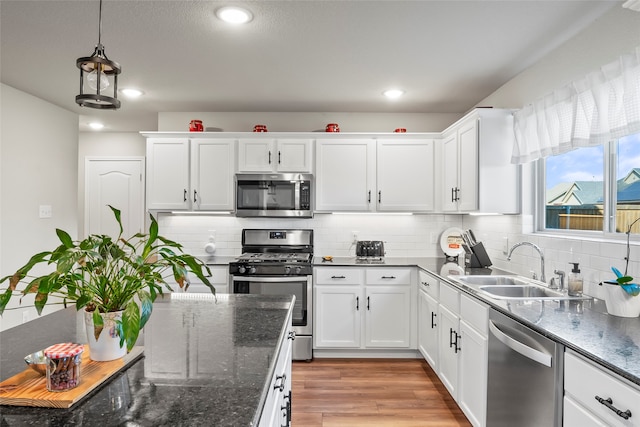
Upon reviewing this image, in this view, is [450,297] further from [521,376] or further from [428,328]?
[521,376]

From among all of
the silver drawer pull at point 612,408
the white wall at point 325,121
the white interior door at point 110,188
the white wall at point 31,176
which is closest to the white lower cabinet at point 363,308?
the white wall at point 325,121

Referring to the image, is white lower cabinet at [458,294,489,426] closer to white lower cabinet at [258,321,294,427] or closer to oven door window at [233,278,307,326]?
white lower cabinet at [258,321,294,427]

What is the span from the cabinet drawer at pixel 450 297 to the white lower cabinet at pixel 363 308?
0.67 metres

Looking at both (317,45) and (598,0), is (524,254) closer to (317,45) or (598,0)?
(598,0)

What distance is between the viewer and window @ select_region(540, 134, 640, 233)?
6.51 ft

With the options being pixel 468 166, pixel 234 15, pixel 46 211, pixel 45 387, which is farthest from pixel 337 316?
pixel 46 211

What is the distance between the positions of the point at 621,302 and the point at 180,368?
182cm

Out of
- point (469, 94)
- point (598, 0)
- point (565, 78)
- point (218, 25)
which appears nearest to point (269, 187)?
point (218, 25)

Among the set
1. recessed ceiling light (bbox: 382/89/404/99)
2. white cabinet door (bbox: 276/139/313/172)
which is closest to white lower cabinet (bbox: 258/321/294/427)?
white cabinet door (bbox: 276/139/313/172)

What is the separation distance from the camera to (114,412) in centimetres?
83

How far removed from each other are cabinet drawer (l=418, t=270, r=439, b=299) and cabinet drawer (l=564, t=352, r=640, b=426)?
5.17 feet

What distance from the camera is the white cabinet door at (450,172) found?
3338 millimetres

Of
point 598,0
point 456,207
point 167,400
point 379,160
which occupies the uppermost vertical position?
point 598,0

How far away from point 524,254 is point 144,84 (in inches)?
134
